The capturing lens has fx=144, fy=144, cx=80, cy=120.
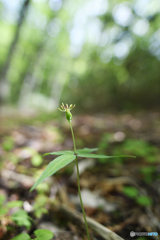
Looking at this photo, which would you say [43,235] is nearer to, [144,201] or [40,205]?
[40,205]

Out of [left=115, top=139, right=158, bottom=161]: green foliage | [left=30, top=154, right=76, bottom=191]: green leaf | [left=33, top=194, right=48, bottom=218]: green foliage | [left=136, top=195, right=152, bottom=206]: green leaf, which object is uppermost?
[left=30, top=154, right=76, bottom=191]: green leaf

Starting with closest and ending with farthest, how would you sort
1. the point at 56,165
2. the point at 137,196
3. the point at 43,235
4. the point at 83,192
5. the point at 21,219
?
the point at 56,165 < the point at 43,235 < the point at 21,219 < the point at 137,196 < the point at 83,192

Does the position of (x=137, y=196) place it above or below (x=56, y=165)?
below

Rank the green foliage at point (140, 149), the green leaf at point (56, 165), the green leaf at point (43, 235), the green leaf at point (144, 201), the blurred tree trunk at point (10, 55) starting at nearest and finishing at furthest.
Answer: the green leaf at point (56, 165), the green leaf at point (43, 235), the green leaf at point (144, 201), the green foliage at point (140, 149), the blurred tree trunk at point (10, 55)

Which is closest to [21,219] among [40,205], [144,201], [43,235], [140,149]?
[43,235]

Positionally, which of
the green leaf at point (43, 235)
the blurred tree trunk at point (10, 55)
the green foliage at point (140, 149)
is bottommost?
the green leaf at point (43, 235)

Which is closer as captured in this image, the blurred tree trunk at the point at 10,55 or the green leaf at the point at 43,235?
the green leaf at the point at 43,235

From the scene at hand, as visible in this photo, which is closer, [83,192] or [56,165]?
[56,165]

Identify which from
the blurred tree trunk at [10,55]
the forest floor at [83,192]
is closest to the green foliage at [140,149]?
the forest floor at [83,192]

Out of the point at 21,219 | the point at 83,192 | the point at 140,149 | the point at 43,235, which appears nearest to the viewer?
the point at 43,235

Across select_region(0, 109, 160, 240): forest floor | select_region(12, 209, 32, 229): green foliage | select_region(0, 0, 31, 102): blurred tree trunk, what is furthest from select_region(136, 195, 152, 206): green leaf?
select_region(0, 0, 31, 102): blurred tree trunk

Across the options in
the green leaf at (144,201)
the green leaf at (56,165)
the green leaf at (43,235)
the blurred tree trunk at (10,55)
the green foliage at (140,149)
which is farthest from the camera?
the blurred tree trunk at (10,55)

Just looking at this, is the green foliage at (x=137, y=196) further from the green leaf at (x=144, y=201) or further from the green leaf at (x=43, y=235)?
the green leaf at (x=43, y=235)

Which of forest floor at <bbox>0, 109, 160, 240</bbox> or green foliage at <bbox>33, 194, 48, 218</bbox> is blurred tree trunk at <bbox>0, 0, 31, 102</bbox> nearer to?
forest floor at <bbox>0, 109, 160, 240</bbox>
